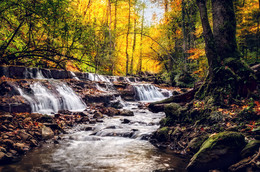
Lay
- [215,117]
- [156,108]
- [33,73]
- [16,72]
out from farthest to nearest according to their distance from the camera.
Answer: [33,73] → [16,72] → [156,108] → [215,117]

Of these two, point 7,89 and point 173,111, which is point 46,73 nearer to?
point 7,89

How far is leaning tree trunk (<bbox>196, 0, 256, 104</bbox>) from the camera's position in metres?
5.93

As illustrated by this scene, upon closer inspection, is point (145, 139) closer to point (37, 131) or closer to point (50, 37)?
point (37, 131)

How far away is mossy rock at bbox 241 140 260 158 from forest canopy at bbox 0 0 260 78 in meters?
3.79

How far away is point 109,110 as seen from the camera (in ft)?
36.3

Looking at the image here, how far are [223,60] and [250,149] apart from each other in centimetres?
378

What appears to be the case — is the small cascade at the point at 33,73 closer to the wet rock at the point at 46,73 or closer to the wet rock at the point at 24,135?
the wet rock at the point at 46,73

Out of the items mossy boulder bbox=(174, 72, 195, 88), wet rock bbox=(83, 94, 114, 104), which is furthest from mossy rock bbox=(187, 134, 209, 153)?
mossy boulder bbox=(174, 72, 195, 88)

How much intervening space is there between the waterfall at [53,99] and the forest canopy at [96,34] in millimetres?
1494

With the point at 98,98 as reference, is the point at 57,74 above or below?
above

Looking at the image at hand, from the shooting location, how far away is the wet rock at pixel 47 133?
6.06 m

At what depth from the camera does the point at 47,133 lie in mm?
6199

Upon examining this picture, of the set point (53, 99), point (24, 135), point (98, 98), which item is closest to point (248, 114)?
point (24, 135)

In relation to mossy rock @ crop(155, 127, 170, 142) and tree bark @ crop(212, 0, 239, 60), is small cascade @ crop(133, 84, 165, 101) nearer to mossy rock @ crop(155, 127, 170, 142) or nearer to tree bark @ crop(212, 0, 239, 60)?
mossy rock @ crop(155, 127, 170, 142)
